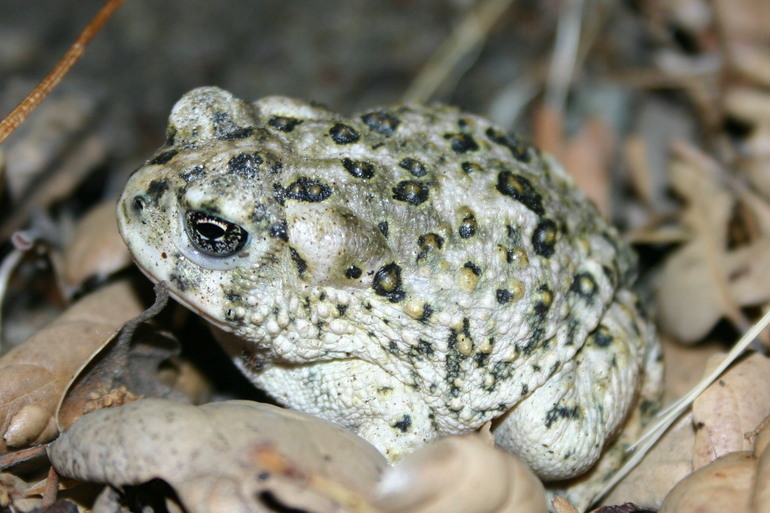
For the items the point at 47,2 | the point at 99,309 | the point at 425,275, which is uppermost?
the point at 47,2

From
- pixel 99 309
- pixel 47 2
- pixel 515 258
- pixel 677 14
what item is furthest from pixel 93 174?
pixel 677 14

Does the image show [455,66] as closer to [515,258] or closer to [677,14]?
[677,14]

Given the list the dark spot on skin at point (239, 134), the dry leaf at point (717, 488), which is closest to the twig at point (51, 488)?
the dark spot on skin at point (239, 134)

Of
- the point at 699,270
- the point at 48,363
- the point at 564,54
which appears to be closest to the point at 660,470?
the point at 699,270

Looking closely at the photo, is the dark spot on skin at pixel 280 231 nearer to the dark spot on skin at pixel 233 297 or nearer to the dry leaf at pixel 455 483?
the dark spot on skin at pixel 233 297

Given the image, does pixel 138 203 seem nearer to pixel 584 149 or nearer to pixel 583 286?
pixel 583 286

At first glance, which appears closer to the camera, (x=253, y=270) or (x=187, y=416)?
(x=187, y=416)

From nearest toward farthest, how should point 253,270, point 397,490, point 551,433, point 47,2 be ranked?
1. point 397,490
2. point 253,270
3. point 551,433
4. point 47,2

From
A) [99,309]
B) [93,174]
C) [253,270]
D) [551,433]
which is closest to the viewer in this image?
[253,270]
